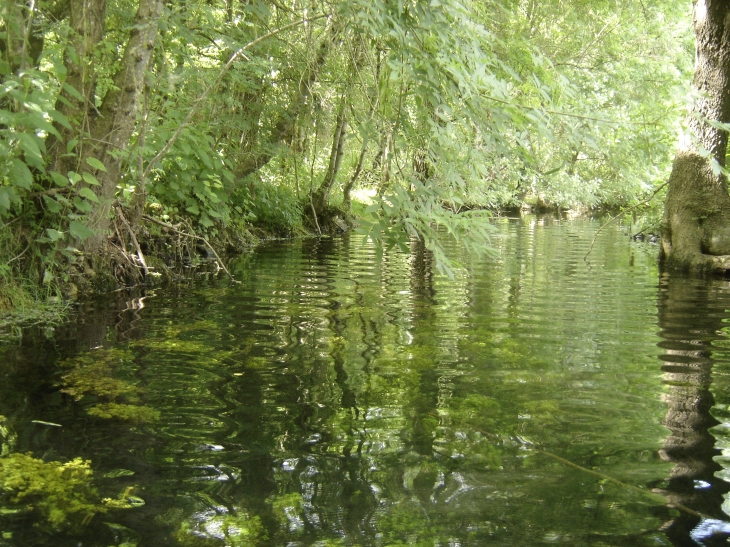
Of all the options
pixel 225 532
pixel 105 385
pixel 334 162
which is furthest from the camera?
pixel 334 162

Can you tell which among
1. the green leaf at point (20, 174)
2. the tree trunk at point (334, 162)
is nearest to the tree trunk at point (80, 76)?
A: the green leaf at point (20, 174)

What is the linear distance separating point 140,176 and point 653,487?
619cm

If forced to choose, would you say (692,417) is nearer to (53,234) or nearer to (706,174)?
(53,234)

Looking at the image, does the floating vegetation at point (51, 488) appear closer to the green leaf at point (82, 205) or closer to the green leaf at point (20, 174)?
the green leaf at point (20, 174)

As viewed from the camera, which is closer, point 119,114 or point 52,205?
point 52,205

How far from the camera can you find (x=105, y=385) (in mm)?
4180

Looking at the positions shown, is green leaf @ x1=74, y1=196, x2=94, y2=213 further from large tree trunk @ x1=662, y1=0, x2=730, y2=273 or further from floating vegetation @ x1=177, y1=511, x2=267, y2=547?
large tree trunk @ x1=662, y1=0, x2=730, y2=273

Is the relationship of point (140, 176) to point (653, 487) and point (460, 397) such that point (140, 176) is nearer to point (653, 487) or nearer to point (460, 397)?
point (460, 397)

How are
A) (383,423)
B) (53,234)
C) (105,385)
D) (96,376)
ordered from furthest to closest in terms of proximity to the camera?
(53,234) < (96,376) < (105,385) < (383,423)

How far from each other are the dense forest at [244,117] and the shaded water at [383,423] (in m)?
0.99

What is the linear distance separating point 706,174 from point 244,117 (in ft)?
24.4

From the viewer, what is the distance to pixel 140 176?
24.6 feet

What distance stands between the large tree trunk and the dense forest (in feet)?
7.43

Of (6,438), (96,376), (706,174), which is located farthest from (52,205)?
(706,174)
